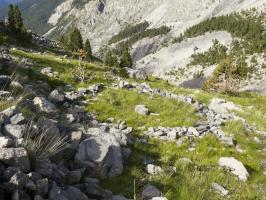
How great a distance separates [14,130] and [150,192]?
337 cm

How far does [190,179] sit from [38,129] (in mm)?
4094

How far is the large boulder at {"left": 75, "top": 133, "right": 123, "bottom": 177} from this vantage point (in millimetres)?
9512

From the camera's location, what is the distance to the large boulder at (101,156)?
374 inches

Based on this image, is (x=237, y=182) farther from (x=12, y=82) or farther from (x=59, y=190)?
(x=12, y=82)

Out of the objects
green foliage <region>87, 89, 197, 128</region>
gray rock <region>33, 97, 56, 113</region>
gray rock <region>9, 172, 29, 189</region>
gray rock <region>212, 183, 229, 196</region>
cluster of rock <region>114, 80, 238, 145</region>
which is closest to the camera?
gray rock <region>9, 172, 29, 189</region>

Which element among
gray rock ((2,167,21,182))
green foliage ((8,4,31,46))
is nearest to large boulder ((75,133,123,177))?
gray rock ((2,167,21,182))

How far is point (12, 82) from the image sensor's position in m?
14.4

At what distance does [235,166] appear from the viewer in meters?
11.9

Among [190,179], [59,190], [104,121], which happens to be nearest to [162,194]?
[190,179]

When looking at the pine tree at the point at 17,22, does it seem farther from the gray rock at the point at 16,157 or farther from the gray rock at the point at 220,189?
the gray rock at the point at 16,157

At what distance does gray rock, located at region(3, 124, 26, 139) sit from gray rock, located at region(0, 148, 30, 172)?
3.57 feet

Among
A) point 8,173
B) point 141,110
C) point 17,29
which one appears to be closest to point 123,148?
point 8,173

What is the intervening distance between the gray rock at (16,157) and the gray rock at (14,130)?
1088 mm

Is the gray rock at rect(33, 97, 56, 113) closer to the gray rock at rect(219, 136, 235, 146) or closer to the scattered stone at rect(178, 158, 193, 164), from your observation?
the scattered stone at rect(178, 158, 193, 164)
